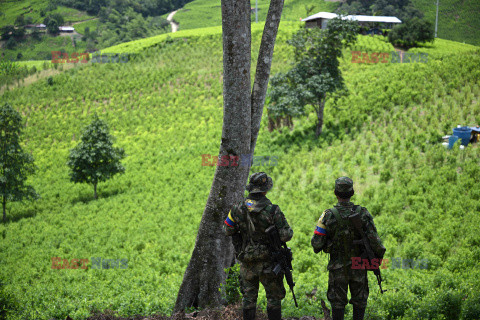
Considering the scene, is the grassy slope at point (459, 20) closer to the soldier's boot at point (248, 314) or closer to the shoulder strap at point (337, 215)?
the shoulder strap at point (337, 215)

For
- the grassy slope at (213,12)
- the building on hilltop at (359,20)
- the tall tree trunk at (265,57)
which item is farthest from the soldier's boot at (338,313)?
the grassy slope at (213,12)

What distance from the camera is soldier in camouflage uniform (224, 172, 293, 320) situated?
188 inches

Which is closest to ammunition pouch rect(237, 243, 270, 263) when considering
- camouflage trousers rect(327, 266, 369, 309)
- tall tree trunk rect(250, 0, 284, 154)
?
camouflage trousers rect(327, 266, 369, 309)

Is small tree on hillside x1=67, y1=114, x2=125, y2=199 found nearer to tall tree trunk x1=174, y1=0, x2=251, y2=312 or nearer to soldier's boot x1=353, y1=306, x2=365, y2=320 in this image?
tall tree trunk x1=174, y1=0, x2=251, y2=312

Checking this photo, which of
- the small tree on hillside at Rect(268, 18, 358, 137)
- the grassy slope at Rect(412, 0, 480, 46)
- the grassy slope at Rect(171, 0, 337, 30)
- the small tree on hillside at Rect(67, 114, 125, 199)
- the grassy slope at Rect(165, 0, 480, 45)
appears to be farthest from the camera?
the grassy slope at Rect(171, 0, 337, 30)

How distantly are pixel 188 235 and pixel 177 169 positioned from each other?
37.8 feet

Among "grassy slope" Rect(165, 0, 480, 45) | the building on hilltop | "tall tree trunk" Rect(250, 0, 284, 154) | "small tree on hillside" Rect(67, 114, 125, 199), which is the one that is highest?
"grassy slope" Rect(165, 0, 480, 45)

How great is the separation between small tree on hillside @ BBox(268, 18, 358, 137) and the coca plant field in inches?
78.0

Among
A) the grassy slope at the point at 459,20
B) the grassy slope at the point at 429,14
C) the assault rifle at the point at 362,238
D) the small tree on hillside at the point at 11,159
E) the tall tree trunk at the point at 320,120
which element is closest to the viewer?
the assault rifle at the point at 362,238

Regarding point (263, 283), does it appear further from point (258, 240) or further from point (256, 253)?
point (258, 240)

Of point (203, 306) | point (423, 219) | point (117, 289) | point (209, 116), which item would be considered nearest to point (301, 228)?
point (423, 219)

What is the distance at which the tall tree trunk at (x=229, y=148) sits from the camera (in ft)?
19.1

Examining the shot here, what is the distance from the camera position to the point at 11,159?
22.7 m

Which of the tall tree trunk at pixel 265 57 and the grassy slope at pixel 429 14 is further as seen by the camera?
the grassy slope at pixel 429 14
